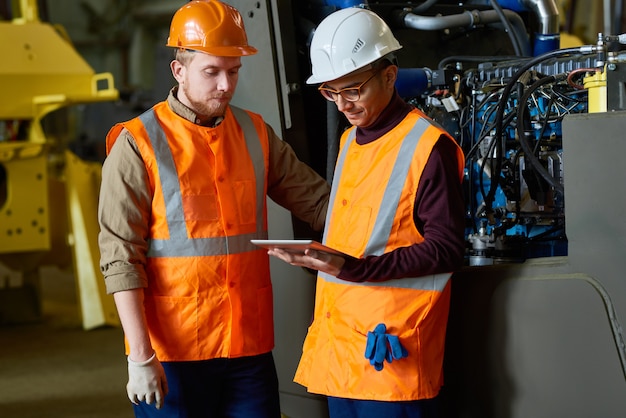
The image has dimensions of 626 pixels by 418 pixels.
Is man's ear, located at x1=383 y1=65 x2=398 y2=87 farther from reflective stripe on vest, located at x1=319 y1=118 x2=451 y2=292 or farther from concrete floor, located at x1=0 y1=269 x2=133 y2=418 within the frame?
concrete floor, located at x1=0 y1=269 x2=133 y2=418

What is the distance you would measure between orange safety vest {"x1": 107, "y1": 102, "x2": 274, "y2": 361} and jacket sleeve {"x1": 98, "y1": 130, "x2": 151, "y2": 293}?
0.03m

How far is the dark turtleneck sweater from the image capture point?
6.64ft

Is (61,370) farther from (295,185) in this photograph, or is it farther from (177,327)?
(177,327)

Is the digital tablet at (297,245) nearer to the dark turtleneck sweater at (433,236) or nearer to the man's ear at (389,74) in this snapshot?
the dark turtleneck sweater at (433,236)

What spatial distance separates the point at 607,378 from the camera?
6.93 ft

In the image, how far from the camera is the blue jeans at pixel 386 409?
209 cm

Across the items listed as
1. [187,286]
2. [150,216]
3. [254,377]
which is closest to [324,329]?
[254,377]

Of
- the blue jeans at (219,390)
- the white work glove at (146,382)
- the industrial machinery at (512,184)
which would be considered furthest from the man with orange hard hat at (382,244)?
the white work glove at (146,382)

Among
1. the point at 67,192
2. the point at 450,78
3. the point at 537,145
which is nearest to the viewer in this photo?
the point at 537,145

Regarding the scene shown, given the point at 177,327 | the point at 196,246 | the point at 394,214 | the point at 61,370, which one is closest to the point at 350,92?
the point at 394,214

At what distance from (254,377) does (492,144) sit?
1.01 metres

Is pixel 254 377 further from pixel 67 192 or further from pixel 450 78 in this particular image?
pixel 67 192

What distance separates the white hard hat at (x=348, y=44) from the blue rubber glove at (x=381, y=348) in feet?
2.06

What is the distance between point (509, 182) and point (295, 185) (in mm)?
670
